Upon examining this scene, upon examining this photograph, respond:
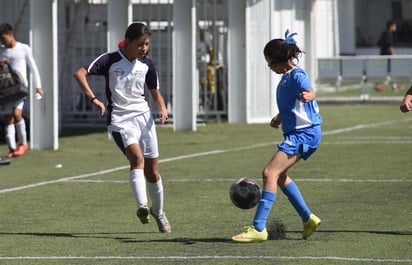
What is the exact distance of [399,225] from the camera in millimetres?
12414

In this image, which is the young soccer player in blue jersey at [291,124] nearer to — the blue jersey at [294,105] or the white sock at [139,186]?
the blue jersey at [294,105]

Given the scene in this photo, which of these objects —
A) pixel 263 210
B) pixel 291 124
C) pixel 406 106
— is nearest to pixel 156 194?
pixel 263 210

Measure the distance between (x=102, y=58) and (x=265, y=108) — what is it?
1742cm

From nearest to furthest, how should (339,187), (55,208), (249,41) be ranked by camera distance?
(55,208)
(339,187)
(249,41)

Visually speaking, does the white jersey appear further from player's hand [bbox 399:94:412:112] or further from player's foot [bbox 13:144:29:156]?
player's hand [bbox 399:94:412:112]

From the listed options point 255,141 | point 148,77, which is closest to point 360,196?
point 148,77

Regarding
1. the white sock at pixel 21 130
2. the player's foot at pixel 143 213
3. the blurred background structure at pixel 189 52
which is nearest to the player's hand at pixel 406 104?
the player's foot at pixel 143 213

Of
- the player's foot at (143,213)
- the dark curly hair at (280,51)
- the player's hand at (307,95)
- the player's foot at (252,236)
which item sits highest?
the dark curly hair at (280,51)

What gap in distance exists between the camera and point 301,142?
456 inches

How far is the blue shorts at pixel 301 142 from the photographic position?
11555mm

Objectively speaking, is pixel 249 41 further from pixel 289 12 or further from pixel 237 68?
pixel 289 12

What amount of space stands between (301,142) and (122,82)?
1.94 metres

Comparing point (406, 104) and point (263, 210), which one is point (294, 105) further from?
point (406, 104)

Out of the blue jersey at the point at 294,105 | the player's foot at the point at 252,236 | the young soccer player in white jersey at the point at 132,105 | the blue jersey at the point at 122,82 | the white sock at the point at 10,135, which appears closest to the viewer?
the player's foot at the point at 252,236
